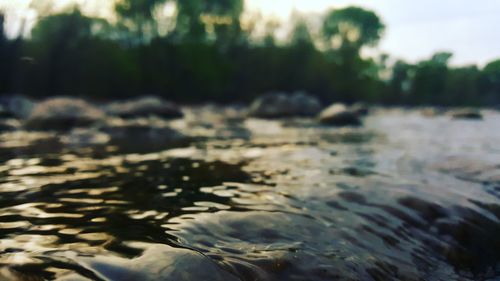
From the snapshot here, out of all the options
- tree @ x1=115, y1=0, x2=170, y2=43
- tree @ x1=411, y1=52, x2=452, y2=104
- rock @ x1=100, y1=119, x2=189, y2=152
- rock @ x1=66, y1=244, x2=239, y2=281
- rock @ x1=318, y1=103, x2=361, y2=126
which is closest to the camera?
rock @ x1=66, y1=244, x2=239, y2=281

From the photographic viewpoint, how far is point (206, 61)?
39.1m

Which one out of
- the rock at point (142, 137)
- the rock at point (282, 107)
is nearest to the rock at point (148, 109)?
the rock at point (282, 107)

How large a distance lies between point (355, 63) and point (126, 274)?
188ft

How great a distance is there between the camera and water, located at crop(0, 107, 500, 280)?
148 cm

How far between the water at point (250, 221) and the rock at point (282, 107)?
12829 mm

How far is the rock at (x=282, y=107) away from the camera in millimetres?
16734

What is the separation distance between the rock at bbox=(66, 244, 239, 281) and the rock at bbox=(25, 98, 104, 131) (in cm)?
784

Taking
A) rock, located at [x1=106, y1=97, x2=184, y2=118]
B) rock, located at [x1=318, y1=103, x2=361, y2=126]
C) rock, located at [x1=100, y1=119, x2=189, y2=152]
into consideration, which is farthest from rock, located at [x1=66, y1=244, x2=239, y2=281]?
rock, located at [x1=106, y1=97, x2=184, y2=118]

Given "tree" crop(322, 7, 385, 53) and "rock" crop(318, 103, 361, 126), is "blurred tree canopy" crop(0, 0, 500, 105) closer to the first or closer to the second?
"tree" crop(322, 7, 385, 53)

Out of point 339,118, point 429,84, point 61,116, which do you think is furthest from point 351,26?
point 61,116

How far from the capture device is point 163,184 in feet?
9.90

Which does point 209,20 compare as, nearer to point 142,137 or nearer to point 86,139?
point 142,137

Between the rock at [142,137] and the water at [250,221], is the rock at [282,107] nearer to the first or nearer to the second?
the rock at [142,137]

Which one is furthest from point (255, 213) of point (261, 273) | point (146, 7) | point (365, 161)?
point (146, 7)
